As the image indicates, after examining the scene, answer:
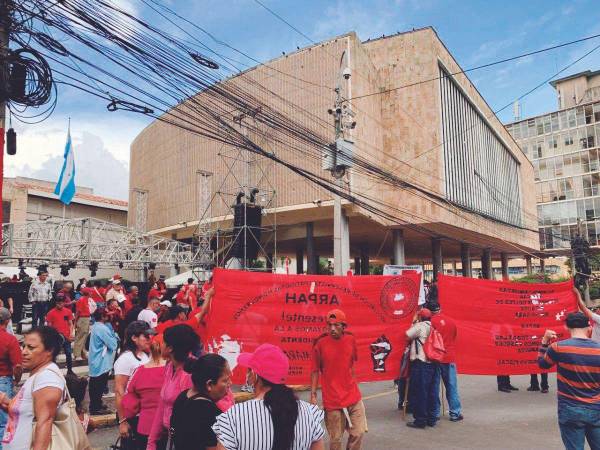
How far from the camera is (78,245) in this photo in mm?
22234

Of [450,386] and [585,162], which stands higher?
[585,162]

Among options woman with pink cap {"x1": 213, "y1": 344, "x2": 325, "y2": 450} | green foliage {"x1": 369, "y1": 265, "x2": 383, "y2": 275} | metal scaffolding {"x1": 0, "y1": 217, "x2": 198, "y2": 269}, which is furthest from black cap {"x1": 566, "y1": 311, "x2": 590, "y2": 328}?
green foliage {"x1": 369, "y1": 265, "x2": 383, "y2": 275}

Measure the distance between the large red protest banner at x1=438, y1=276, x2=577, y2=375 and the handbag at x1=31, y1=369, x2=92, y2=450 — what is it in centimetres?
574

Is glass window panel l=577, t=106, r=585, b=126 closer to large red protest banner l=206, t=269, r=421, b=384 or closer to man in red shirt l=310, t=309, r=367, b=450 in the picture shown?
large red protest banner l=206, t=269, r=421, b=384

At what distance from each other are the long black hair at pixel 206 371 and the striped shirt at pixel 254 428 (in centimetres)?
46

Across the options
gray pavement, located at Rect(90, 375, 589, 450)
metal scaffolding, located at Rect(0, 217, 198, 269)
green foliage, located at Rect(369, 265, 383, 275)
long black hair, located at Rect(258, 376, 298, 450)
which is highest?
metal scaffolding, located at Rect(0, 217, 198, 269)

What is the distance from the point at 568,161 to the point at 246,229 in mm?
51261

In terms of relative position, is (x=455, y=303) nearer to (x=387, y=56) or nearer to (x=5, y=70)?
(x=5, y=70)

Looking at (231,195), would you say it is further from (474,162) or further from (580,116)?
(580,116)

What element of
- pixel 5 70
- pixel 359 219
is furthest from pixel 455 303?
pixel 359 219

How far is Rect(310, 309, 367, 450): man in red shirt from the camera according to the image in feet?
15.2

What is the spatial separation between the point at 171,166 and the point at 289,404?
32.8 m

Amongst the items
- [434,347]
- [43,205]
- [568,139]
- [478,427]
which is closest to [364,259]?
[43,205]

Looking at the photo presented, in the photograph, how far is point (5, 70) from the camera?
7438 millimetres
